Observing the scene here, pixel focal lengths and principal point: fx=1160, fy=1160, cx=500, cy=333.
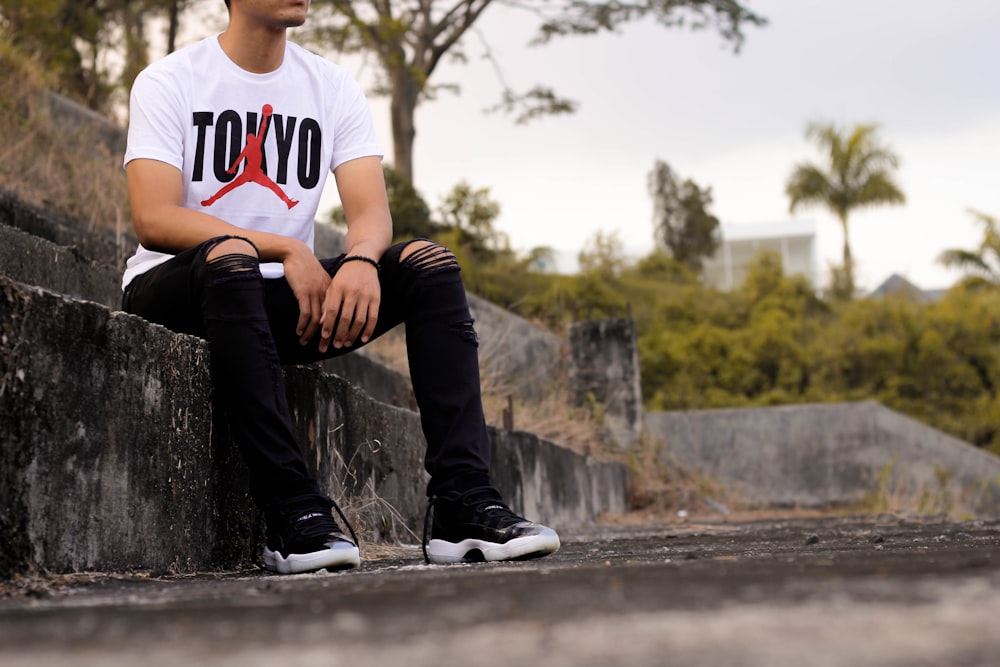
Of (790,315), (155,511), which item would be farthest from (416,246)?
(790,315)

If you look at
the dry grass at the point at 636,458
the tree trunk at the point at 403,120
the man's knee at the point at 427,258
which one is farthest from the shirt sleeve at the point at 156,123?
the tree trunk at the point at 403,120

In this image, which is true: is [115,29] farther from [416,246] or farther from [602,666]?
[602,666]

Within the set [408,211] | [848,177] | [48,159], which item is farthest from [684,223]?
[48,159]

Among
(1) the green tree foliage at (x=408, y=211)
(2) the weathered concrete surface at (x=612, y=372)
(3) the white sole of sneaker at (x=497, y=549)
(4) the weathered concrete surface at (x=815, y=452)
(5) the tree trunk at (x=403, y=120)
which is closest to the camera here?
(3) the white sole of sneaker at (x=497, y=549)

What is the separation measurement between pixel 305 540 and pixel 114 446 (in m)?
0.36

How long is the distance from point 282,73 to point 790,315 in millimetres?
12848

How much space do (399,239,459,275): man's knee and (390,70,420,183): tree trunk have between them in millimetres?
13047

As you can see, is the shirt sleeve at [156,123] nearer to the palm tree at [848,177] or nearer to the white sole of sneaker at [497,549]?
the white sole of sneaker at [497,549]

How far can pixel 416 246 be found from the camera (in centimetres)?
244

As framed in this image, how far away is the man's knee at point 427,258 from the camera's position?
2398 millimetres

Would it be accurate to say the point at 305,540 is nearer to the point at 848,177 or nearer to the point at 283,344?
the point at 283,344

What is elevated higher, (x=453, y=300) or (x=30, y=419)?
(x=453, y=300)

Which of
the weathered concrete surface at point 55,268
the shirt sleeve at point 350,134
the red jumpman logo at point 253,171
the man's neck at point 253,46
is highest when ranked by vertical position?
the man's neck at point 253,46

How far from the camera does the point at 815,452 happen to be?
10.5m
